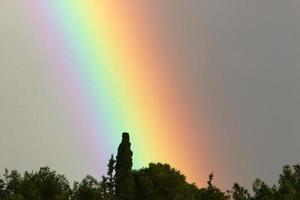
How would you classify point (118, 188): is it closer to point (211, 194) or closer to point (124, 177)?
point (124, 177)

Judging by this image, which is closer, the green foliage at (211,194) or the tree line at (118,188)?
the tree line at (118,188)

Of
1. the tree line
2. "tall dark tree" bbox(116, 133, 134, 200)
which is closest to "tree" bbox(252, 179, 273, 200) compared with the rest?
the tree line

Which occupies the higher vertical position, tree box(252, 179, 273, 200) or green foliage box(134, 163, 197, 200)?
green foliage box(134, 163, 197, 200)

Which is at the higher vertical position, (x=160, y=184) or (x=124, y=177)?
(x=160, y=184)

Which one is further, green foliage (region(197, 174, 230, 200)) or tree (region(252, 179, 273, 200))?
green foliage (region(197, 174, 230, 200))

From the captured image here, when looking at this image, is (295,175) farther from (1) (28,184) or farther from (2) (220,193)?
(1) (28,184)

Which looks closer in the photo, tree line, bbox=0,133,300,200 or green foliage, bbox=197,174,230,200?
tree line, bbox=0,133,300,200

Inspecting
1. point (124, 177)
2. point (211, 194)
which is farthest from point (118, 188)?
point (211, 194)

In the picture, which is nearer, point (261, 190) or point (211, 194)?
point (261, 190)

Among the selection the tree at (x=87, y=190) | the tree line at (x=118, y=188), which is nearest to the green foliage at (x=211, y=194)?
the tree line at (x=118, y=188)

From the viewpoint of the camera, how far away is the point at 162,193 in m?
88.9

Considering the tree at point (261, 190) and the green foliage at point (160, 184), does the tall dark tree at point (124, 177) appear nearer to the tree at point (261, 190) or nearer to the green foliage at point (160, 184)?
the green foliage at point (160, 184)

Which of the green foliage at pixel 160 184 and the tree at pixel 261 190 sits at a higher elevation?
the green foliage at pixel 160 184

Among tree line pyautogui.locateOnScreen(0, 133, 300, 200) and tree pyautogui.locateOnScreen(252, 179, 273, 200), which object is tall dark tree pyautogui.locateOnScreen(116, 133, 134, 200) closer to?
tree line pyautogui.locateOnScreen(0, 133, 300, 200)
